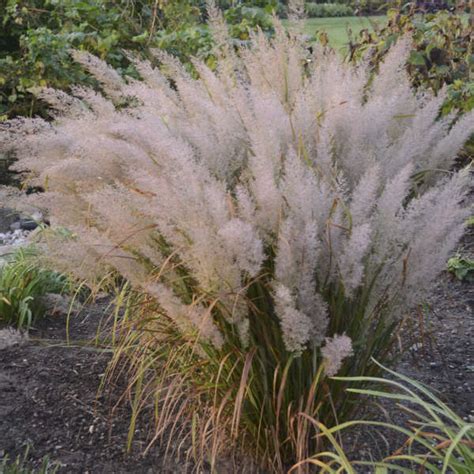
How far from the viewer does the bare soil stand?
8.15 feet

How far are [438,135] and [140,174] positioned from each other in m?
1.03

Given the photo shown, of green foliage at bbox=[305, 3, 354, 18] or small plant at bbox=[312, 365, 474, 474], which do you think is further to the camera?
green foliage at bbox=[305, 3, 354, 18]

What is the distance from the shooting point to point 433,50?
501cm

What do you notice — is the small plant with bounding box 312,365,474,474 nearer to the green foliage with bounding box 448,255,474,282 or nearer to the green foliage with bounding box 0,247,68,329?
the green foliage with bounding box 448,255,474,282

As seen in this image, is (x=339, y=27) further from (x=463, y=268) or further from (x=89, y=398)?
(x=89, y=398)

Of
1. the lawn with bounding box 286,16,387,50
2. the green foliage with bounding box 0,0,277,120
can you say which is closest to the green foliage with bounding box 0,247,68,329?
the lawn with bounding box 286,16,387,50

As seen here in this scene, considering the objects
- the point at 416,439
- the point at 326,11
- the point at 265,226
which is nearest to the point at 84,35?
the point at 265,226

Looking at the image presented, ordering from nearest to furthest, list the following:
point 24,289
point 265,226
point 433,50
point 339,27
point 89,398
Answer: point 265,226, point 89,398, point 24,289, point 433,50, point 339,27

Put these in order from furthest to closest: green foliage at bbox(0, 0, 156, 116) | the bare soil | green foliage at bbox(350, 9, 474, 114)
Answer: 1. green foliage at bbox(0, 0, 156, 116)
2. green foliage at bbox(350, 9, 474, 114)
3. the bare soil

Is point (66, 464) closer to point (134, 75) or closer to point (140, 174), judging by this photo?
point (140, 174)

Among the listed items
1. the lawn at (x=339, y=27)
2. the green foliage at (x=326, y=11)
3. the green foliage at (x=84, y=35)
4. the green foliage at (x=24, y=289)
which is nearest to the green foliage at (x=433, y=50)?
the lawn at (x=339, y=27)

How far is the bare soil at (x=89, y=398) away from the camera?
2.48 meters

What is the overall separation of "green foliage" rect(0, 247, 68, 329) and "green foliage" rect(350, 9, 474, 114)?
2359 millimetres

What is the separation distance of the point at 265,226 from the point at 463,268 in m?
2.18
